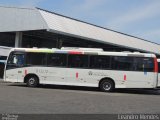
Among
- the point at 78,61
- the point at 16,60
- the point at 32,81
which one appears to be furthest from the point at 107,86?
the point at 16,60

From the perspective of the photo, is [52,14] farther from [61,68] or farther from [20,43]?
[61,68]

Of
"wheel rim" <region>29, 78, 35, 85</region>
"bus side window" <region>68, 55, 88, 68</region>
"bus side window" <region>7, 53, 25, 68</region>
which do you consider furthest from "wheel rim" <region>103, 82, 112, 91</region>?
"bus side window" <region>7, 53, 25, 68</region>

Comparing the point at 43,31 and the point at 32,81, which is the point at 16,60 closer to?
the point at 32,81

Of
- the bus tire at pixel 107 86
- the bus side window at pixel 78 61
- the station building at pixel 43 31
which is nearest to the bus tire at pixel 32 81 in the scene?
the bus side window at pixel 78 61

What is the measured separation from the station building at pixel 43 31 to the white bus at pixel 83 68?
11.6m

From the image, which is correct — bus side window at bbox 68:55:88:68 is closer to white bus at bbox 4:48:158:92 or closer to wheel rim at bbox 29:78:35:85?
white bus at bbox 4:48:158:92

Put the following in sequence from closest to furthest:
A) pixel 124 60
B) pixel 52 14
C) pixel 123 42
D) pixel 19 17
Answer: pixel 124 60
pixel 19 17
pixel 52 14
pixel 123 42

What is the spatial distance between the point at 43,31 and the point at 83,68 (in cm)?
1721

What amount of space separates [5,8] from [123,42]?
1969 centimetres

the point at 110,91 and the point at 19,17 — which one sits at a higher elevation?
the point at 19,17

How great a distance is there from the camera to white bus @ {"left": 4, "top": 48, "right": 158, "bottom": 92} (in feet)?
83.4

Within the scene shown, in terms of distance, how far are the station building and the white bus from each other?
38.2ft

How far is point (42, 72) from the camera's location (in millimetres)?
26516

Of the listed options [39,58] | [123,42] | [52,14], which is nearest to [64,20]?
[52,14]
